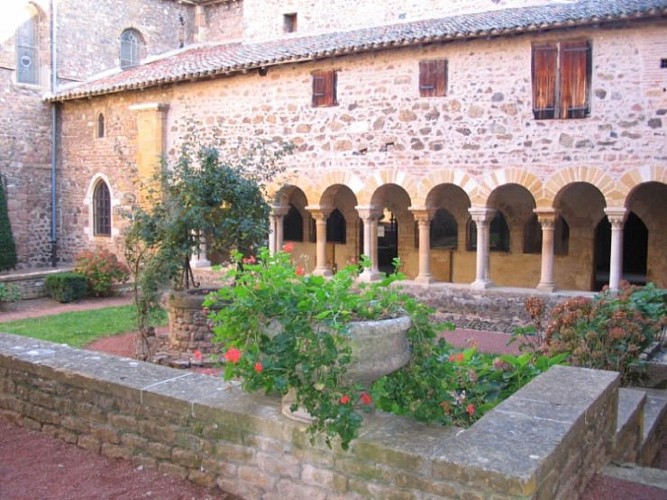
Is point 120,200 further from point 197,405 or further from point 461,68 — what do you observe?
point 197,405

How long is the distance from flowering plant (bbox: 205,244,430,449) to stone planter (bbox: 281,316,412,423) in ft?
0.19

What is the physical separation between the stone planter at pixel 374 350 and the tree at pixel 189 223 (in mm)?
6311

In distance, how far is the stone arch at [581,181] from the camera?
39.3 ft

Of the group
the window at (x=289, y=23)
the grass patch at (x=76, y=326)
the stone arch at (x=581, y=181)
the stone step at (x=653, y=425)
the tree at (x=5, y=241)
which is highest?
the window at (x=289, y=23)

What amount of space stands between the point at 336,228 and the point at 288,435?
15.2 metres

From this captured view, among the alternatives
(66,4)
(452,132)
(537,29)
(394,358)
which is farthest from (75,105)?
(394,358)

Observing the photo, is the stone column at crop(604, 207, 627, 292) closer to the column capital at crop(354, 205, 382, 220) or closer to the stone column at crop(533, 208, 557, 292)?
the stone column at crop(533, 208, 557, 292)

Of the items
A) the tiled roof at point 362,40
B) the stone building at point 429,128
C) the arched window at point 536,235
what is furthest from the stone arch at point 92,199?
the arched window at point 536,235

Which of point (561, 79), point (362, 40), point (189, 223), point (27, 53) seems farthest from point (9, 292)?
point (561, 79)

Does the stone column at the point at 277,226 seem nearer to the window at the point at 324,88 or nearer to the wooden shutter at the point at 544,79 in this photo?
the window at the point at 324,88

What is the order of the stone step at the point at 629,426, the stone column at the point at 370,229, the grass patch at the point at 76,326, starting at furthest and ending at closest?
the stone column at the point at 370,229, the grass patch at the point at 76,326, the stone step at the point at 629,426

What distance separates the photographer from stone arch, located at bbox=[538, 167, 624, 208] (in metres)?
12.0

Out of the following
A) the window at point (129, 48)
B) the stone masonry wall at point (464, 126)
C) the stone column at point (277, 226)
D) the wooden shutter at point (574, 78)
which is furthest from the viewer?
the window at point (129, 48)

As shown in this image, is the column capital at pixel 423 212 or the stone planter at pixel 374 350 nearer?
the stone planter at pixel 374 350
